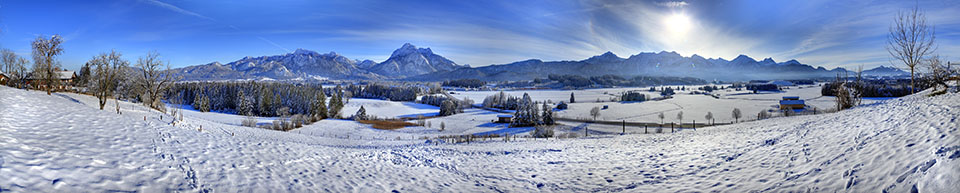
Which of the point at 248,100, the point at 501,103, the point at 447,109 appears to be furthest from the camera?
the point at 501,103

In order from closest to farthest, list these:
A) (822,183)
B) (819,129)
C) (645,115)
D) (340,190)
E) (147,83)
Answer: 1. (822,183)
2. (340,190)
3. (819,129)
4. (147,83)
5. (645,115)

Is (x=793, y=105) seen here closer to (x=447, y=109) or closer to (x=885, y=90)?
(x=885, y=90)

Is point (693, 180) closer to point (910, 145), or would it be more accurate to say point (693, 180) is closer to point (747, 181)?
point (747, 181)

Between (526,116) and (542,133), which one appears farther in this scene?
(526,116)

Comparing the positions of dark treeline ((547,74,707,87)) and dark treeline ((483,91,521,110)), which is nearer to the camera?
dark treeline ((483,91,521,110))

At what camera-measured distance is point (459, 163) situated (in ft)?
39.8

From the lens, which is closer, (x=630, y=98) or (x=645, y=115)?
(x=645, y=115)

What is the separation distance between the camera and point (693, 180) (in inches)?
303

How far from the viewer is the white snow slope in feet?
18.0

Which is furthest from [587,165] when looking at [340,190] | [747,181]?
[340,190]

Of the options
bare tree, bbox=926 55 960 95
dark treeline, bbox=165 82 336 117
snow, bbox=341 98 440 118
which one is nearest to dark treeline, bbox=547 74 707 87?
snow, bbox=341 98 440 118

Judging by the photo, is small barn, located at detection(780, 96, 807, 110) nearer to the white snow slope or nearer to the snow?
the white snow slope

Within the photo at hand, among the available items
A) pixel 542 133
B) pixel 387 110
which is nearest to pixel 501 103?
pixel 387 110

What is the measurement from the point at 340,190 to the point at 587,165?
24.1 ft
